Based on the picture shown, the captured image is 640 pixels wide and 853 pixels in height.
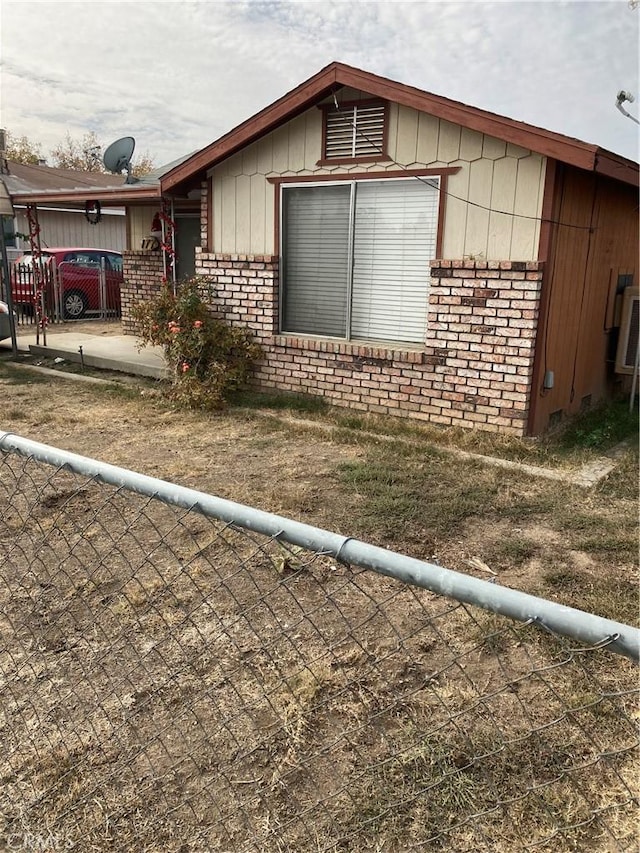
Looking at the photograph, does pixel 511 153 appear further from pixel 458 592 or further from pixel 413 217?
pixel 458 592

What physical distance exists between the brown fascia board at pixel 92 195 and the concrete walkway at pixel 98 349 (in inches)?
77.5

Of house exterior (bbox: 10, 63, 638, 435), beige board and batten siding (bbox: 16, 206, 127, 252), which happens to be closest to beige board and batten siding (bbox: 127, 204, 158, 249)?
house exterior (bbox: 10, 63, 638, 435)

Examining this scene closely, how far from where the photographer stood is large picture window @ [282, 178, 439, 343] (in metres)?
6.93

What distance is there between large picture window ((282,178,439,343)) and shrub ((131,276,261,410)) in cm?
72

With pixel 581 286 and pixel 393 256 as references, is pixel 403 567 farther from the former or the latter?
pixel 581 286

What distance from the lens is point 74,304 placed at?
16.1m

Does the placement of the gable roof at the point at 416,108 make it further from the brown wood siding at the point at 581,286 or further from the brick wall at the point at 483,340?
the brick wall at the point at 483,340

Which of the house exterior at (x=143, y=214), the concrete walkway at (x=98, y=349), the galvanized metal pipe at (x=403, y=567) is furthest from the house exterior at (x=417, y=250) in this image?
the galvanized metal pipe at (x=403, y=567)

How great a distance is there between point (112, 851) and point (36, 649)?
1.24 m

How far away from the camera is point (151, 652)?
3.14m

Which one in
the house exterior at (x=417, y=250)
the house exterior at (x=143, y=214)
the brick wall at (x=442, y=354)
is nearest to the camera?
the house exterior at (x=417, y=250)

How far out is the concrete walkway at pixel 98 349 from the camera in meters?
10.1

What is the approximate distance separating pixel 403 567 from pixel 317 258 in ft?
21.6

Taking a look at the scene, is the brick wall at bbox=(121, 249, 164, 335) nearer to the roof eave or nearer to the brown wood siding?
the roof eave
